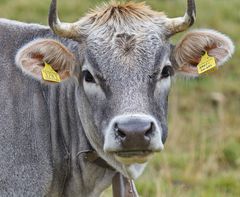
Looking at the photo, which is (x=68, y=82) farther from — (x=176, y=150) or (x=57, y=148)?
(x=176, y=150)

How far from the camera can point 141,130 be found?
20.9ft

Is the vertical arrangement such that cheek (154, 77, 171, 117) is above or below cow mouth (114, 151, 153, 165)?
above

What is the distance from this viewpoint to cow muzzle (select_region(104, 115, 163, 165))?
6371 mm

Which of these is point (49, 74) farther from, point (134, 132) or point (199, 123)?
point (199, 123)

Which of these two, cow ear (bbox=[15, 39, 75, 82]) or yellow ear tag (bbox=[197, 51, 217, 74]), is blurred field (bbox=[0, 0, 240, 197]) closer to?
yellow ear tag (bbox=[197, 51, 217, 74])

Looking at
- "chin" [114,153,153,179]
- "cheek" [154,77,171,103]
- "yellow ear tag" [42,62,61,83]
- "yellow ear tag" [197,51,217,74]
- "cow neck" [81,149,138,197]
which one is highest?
"cheek" [154,77,171,103]

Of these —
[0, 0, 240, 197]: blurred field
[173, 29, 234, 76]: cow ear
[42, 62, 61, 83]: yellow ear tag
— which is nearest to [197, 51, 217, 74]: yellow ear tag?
[173, 29, 234, 76]: cow ear

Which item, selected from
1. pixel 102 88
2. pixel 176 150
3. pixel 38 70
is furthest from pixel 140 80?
pixel 176 150

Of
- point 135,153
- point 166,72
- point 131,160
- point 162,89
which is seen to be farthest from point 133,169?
point 166,72

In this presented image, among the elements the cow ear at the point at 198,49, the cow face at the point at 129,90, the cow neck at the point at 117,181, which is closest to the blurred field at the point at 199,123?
the cow ear at the point at 198,49

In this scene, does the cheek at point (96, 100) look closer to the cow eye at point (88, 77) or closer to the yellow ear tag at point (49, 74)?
the cow eye at point (88, 77)

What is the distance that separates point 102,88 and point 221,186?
4374 millimetres

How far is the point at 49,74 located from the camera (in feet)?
23.6

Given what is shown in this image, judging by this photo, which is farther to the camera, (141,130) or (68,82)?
(68,82)
